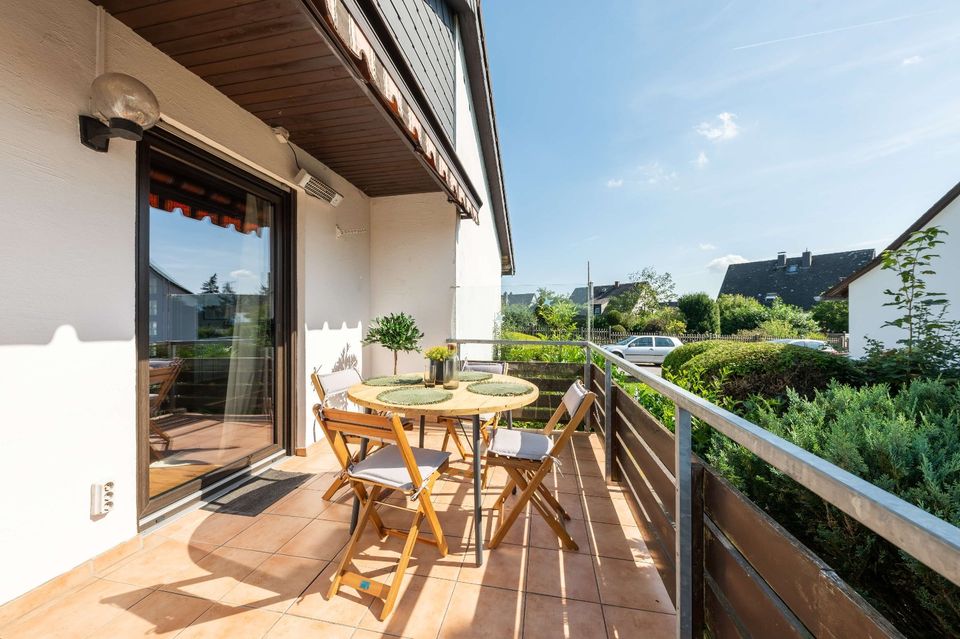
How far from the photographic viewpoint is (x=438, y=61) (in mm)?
4430

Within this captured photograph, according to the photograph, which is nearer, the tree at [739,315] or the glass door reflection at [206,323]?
the glass door reflection at [206,323]

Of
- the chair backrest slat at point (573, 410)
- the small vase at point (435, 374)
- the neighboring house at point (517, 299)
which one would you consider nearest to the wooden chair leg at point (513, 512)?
the chair backrest slat at point (573, 410)

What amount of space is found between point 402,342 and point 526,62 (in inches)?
370

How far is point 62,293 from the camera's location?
1.81 meters

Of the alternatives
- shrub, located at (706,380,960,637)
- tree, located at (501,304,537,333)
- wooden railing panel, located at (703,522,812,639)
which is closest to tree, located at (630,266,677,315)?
tree, located at (501,304,537,333)

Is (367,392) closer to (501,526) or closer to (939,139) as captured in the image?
(501,526)

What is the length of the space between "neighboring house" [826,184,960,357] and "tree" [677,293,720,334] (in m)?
9.18

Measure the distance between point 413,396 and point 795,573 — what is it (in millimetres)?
1893

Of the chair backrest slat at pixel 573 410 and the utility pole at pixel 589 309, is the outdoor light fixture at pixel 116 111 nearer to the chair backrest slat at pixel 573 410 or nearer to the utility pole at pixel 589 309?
the chair backrest slat at pixel 573 410

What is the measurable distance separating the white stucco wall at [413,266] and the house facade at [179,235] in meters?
0.57

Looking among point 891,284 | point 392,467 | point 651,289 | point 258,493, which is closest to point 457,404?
point 392,467

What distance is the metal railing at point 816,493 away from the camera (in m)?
0.41

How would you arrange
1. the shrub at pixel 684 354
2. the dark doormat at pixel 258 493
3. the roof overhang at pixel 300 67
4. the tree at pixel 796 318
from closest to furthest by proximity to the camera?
the roof overhang at pixel 300 67 < the dark doormat at pixel 258 493 < the shrub at pixel 684 354 < the tree at pixel 796 318

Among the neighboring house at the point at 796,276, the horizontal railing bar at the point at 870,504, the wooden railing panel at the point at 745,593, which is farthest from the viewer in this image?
the neighboring house at the point at 796,276
